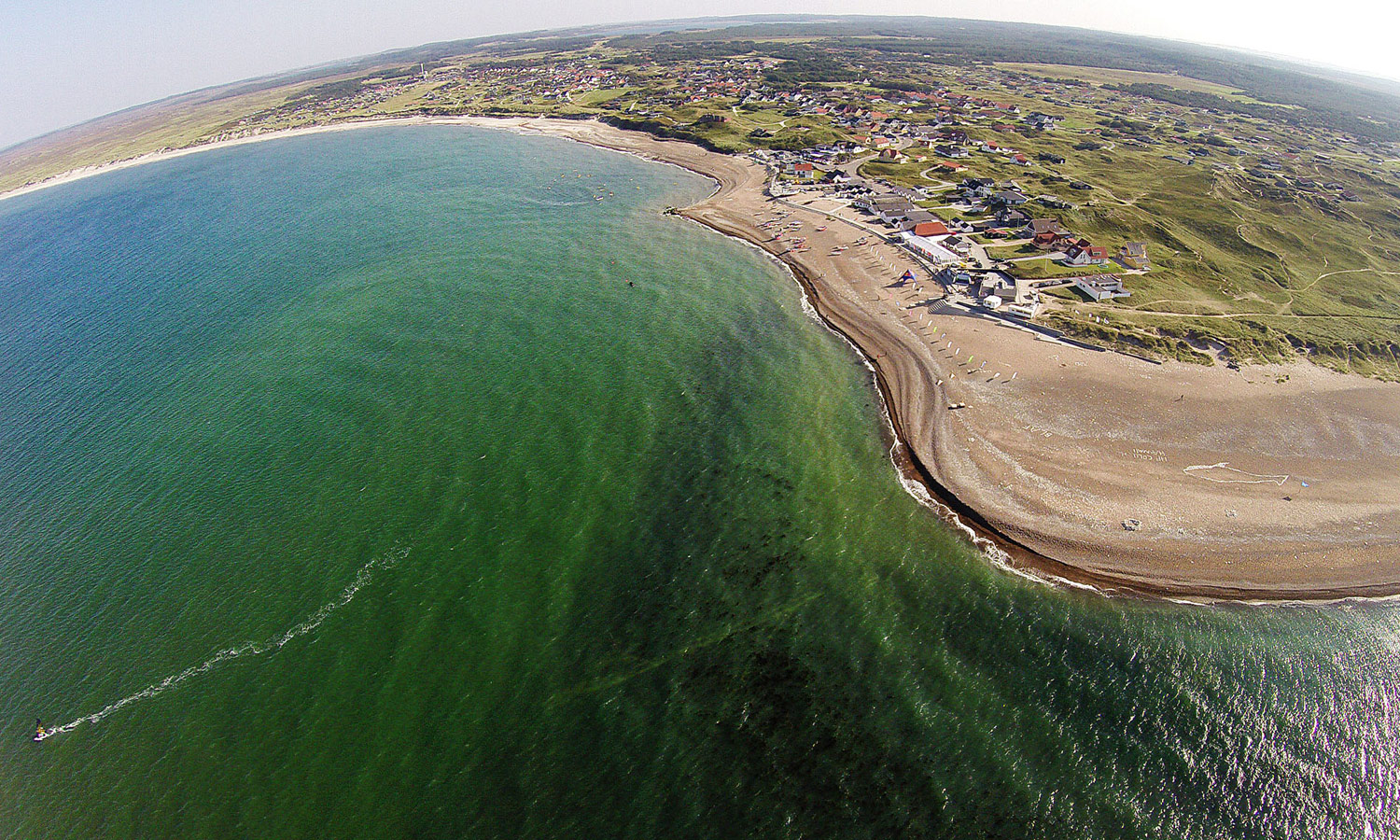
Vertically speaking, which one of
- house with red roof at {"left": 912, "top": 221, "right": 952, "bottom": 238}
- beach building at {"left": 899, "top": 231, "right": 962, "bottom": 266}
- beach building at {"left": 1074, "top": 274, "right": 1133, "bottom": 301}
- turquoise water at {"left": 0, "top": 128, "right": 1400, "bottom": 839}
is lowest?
turquoise water at {"left": 0, "top": 128, "right": 1400, "bottom": 839}

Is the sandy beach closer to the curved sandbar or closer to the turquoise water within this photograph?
the curved sandbar

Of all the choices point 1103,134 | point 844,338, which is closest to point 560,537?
point 844,338

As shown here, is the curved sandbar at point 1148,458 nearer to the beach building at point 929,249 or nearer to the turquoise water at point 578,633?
the turquoise water at point 578,633

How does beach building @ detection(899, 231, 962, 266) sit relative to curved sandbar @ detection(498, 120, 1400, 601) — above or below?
above

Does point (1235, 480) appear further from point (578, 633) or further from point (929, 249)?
point (578, 633)

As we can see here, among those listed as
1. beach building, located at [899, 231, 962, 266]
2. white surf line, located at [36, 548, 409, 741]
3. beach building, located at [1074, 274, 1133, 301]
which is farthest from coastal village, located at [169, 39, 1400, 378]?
white surf line, located at [36, 548, 409, 741]

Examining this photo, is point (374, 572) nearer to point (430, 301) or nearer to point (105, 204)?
point (430, 301)

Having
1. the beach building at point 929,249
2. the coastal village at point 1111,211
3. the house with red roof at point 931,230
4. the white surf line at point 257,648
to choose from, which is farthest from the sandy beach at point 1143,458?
the white surf line at point 257,648
